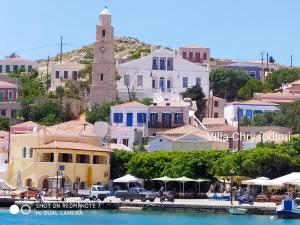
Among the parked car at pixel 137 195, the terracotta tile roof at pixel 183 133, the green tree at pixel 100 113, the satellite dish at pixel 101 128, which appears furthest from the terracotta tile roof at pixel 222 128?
the parked car at pixel 137 195

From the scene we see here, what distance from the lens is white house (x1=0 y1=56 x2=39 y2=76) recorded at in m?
140

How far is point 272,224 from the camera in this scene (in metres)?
56.4

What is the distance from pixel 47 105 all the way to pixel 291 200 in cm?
5140

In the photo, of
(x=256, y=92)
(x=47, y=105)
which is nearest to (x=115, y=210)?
(x=47, y=105)

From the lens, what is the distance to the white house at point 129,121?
93812mm

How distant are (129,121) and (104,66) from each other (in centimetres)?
1312

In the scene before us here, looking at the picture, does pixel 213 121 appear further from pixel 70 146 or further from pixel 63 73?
pixel 63 73

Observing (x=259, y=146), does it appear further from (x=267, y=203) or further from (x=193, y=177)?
(x=267, y=203)

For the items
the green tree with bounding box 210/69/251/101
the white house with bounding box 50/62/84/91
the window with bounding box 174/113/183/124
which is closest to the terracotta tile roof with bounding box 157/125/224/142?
the window with bounding box 174/113/183/124

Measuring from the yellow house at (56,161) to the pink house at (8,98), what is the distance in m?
30.7

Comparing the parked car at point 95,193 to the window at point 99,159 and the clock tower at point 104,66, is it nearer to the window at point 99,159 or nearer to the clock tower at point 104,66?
the window at point 99,159

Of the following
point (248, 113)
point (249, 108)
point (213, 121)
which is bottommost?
point (213, 121)

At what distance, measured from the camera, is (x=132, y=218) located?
5991cm

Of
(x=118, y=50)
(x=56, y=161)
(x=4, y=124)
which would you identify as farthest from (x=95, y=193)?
(x=118, y=50)
